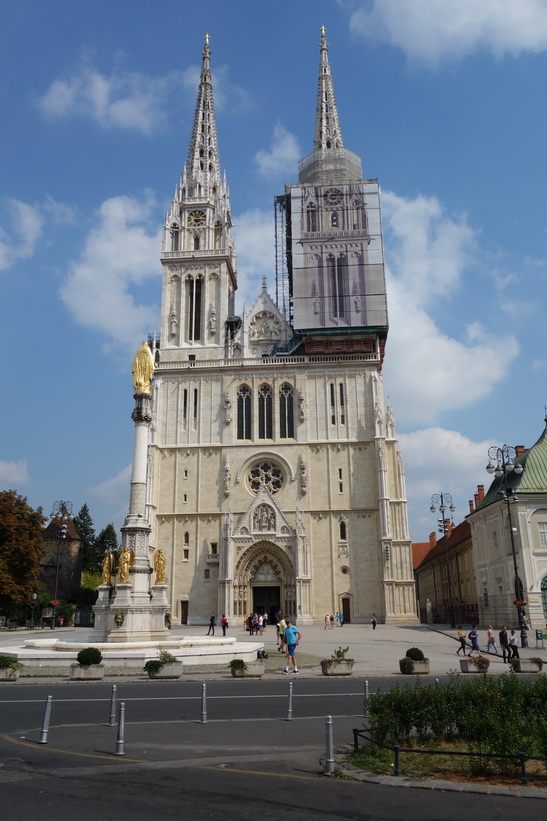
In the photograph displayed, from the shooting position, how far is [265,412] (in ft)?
177

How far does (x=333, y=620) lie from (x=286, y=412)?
16.6 m

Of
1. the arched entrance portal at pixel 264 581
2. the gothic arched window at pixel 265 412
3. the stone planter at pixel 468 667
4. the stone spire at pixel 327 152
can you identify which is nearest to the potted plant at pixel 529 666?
the stone planter at pixel 468 667

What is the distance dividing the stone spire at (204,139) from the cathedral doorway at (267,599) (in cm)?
3796

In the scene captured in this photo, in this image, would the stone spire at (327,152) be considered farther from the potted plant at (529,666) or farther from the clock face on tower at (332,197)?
the potted plant at (529,666)

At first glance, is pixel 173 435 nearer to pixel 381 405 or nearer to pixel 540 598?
pixel 381 405

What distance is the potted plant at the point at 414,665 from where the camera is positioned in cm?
1952

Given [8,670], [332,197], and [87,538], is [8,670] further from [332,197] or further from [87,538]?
[87,538]

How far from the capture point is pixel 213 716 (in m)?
12.3

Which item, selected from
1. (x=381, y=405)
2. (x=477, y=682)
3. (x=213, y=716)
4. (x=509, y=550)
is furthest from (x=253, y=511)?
(x=477, y=682)

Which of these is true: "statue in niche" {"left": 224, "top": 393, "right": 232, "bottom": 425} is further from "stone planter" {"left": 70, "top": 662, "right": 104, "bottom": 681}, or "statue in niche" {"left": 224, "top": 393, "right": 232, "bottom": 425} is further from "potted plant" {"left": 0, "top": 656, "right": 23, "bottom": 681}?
"stone planter" {"left": 70, "top": 662, "right": 104, "bottom": 681}

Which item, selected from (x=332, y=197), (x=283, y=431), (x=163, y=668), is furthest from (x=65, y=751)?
(x=332, y=197)

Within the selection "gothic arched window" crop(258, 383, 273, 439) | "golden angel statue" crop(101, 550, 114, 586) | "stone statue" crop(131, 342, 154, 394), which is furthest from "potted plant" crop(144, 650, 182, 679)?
"gothic arched window" crop(258, 383, 273, 439)

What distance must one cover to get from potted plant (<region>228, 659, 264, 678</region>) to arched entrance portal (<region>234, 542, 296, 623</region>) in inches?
1173

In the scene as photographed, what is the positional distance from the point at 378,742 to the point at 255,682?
10451 millimetres
